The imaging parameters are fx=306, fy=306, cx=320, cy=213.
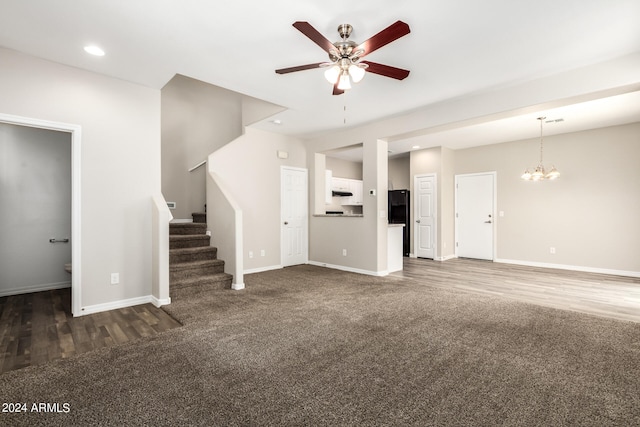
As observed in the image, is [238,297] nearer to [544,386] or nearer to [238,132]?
[544,386]

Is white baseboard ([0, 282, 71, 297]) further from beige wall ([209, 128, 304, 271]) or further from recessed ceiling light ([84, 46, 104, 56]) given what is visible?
recessed ceiling light ([84, 46, 104, 56])

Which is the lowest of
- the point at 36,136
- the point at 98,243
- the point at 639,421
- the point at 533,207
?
the point at 639,421

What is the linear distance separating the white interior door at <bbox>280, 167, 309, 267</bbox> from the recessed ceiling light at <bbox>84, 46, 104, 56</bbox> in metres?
3.45

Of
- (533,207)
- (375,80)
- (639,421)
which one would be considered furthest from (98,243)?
(533,207)

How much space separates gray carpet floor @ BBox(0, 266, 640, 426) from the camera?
5.52ft

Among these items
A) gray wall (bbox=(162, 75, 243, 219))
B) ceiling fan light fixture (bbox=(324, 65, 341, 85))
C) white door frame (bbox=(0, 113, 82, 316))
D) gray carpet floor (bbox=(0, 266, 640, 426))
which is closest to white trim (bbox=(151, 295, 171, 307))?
gray carpet floor (bbox=(0, 266, 640, 426))

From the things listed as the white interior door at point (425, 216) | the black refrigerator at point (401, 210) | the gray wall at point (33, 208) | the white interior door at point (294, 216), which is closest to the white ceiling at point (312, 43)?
the gray wall at point (33, 208)

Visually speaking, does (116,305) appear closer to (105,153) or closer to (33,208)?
(105,153)

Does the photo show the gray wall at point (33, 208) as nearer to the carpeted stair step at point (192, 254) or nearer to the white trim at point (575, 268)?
the carpeted stair step at point (192, 254)

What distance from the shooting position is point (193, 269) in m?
4.30

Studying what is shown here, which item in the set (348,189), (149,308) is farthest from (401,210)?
(149,308)

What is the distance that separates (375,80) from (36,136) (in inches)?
184

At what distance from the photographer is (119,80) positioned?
3.58 m

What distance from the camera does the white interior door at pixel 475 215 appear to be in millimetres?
6941
